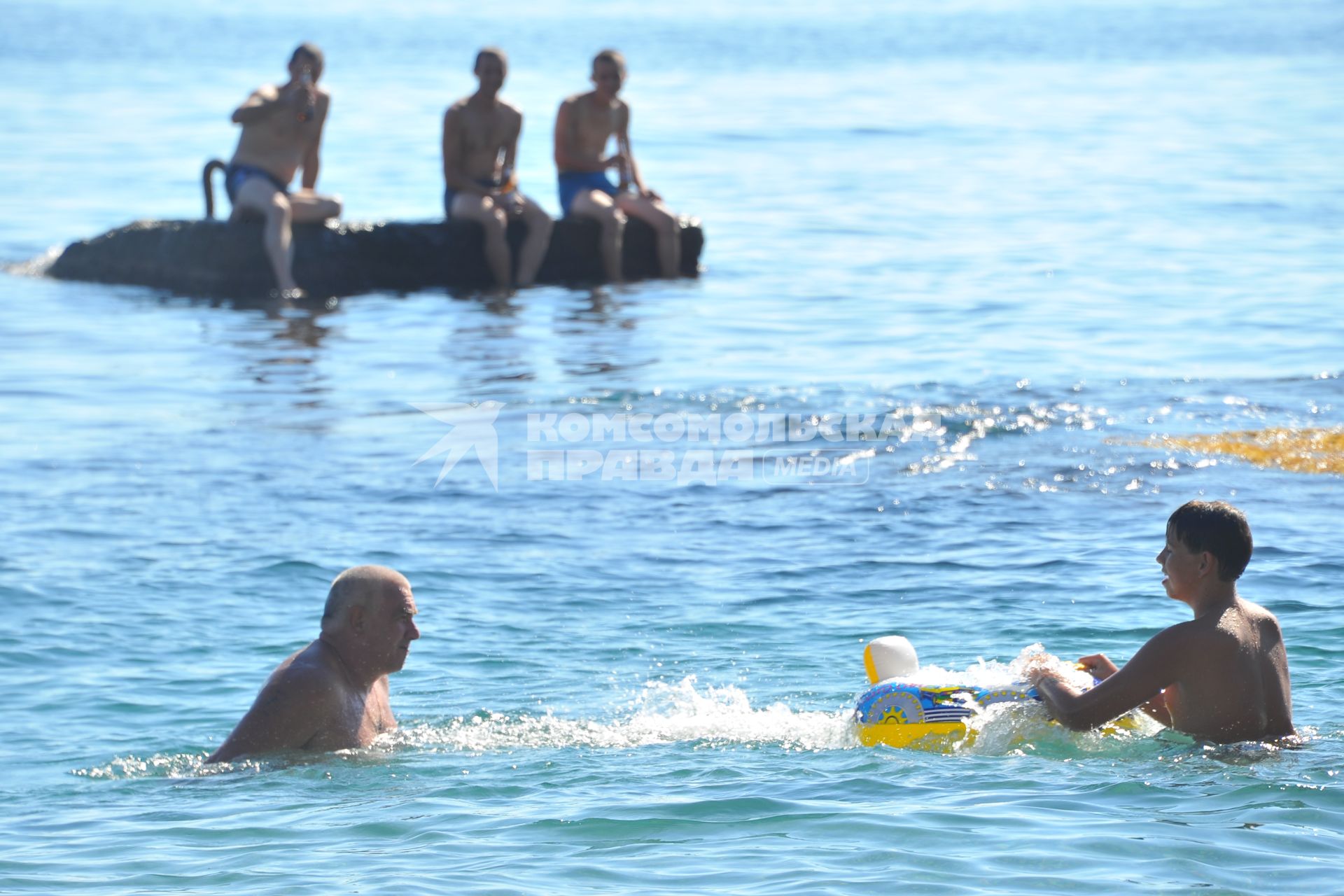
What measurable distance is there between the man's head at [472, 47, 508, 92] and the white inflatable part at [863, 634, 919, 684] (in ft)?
37.6

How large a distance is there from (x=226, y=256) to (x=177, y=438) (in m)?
6.61

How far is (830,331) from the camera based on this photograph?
16234mm

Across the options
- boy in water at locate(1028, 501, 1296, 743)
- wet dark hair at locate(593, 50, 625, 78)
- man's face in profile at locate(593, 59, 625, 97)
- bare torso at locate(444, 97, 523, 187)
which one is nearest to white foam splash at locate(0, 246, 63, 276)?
bare torso at locate(444, 97, 523, 187)

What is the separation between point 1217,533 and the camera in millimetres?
5879

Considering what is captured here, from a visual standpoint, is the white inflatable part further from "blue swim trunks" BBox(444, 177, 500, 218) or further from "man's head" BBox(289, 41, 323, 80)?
"blue swim trunks" BBox(444, 177, 500, 218)

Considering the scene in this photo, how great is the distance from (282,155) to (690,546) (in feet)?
29.2

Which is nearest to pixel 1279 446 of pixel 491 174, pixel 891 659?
pixel 891 659

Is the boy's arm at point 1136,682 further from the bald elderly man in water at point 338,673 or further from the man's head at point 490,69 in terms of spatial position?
the man's head at point 490,69

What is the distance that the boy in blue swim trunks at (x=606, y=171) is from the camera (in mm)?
17547

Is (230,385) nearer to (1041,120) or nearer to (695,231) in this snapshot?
(695,231)

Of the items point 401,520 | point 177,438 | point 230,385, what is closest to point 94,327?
point 230,385

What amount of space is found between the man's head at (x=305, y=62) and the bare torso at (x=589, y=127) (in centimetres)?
254

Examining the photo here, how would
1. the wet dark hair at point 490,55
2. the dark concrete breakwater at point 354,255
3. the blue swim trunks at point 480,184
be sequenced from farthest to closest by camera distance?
the dark concrete breakwater at point 354,255
the blue swim trunks at point 480,184
the wet dark hair at point 490,55

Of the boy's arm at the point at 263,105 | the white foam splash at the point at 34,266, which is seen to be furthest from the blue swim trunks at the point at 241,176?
the white foam splash at the point at 34,266
